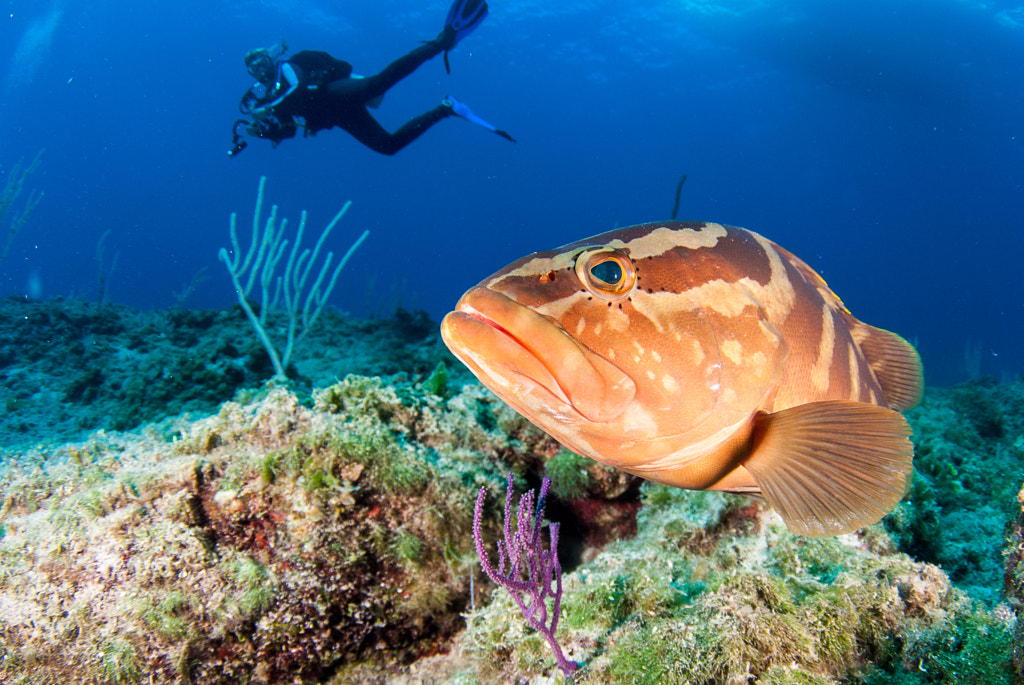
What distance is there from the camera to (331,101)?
10156mm

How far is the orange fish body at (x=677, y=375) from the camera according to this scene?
1527mm

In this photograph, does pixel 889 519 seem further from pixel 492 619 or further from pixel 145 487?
pixel 145 487

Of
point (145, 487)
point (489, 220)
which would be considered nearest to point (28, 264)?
point (489, 220)

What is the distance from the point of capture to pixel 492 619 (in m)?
2.22

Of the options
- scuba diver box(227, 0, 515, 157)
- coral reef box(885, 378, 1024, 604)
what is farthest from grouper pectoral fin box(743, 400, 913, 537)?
scuba diver box(227, 0, 515, 157)

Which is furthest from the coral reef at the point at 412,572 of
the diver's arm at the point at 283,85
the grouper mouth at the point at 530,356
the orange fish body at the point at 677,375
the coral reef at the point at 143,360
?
the diver's arm at the point at 283,85

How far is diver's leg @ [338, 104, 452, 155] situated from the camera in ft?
35.9

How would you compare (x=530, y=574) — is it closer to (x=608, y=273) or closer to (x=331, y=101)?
(x=608, y=273)

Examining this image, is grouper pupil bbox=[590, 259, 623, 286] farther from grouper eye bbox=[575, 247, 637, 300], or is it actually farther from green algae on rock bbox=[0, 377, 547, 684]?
green algae on rock bbox=[0, 377, 547, 684]

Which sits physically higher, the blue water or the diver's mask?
the blue water

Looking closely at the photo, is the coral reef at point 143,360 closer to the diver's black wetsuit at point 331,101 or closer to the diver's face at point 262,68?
the diver's black wetsuit at point 331,101

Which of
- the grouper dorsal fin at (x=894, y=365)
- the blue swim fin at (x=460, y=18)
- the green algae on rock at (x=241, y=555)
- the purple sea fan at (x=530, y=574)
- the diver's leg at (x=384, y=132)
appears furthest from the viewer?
the blue swim fin at (x=460, y=18)

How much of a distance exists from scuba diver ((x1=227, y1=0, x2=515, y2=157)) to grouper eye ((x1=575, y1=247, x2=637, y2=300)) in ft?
32.3

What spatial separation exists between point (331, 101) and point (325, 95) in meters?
0.17
